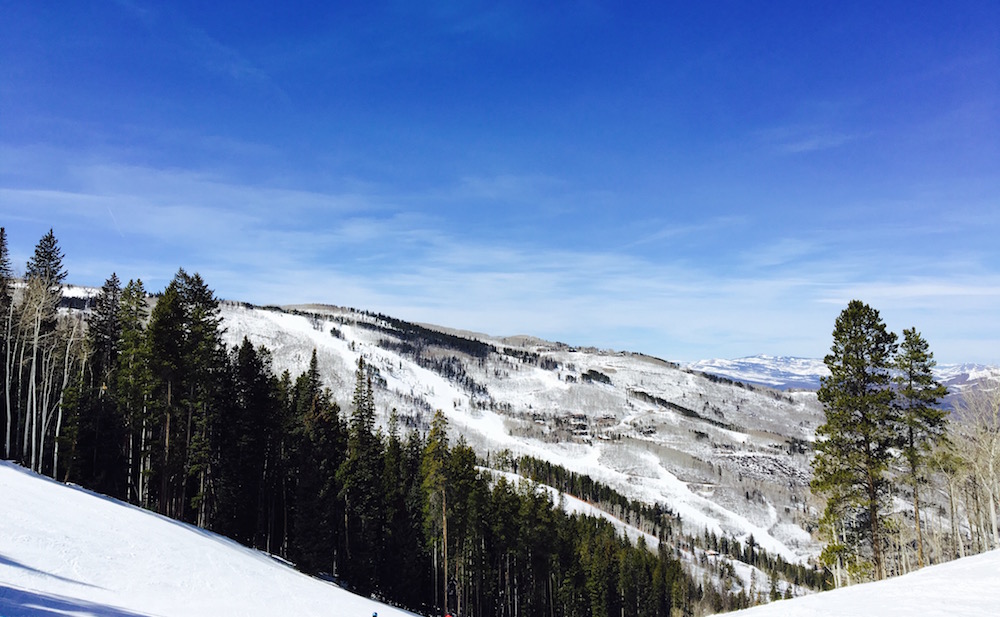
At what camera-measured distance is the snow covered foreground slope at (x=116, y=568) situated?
46.9 ft

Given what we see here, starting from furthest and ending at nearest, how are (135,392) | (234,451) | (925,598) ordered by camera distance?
1. (234,451)
2. (135,392)
3. (925,598)

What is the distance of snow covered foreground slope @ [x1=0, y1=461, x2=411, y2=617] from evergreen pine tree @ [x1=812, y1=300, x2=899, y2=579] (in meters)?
24.8

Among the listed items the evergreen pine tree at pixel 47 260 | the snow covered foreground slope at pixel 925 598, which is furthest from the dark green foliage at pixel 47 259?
the snow covered foreground slope at pixel 925 598

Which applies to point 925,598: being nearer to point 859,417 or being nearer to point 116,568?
point 859,417

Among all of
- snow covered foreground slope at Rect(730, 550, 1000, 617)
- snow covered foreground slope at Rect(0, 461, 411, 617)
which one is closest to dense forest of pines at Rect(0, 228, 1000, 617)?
snow covered foreground slope at Rect(730, 550, 1000, 617)

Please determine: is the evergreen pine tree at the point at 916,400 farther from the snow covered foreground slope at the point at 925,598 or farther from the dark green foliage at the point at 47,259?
the dark green foliage at the point at 47,259

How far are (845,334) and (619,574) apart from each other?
66358 mm

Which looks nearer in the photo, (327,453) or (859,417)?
(859,417)

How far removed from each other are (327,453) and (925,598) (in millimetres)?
42794

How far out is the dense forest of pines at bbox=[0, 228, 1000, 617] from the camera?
2944 cm

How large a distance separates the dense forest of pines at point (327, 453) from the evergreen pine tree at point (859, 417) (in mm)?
96

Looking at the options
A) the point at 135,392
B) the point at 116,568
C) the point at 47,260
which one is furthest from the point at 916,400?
the point at 47,260

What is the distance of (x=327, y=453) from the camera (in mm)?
48844

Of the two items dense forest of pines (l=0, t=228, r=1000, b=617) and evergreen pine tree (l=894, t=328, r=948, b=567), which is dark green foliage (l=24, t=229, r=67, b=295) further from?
evergreen pine tree (l=894, t=328, r=948, b=567)
